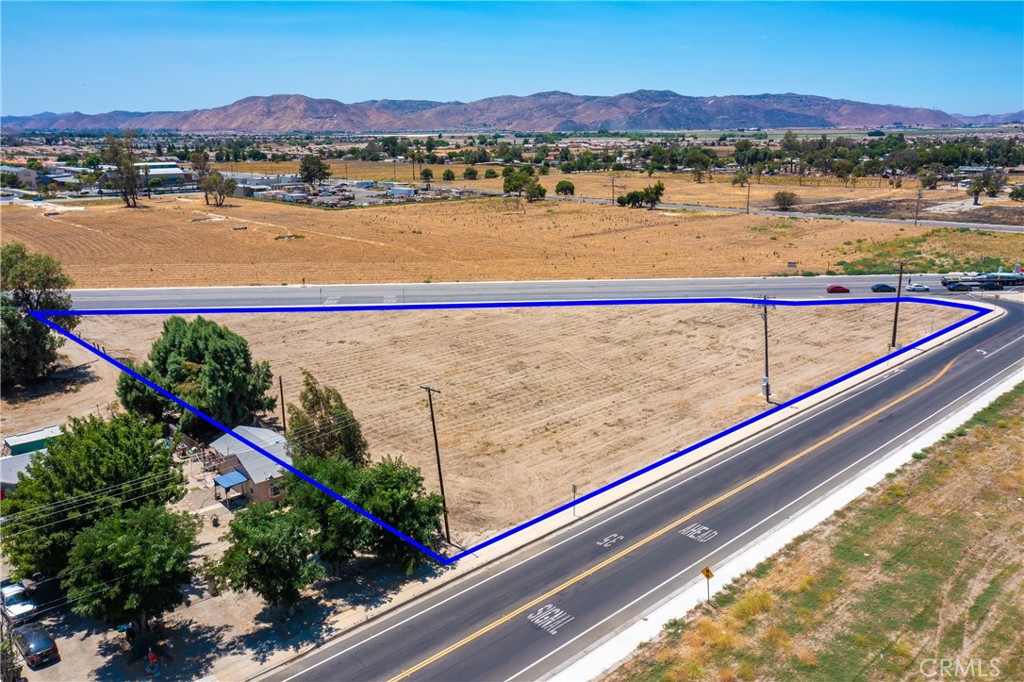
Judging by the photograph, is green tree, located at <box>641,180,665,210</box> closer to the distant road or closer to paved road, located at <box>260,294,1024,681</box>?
the distant road

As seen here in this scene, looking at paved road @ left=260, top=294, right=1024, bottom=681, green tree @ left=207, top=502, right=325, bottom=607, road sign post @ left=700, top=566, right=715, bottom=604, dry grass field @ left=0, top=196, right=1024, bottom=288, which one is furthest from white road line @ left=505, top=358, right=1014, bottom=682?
dry grass field @ left=0, top=196, right=1024, bottom=288

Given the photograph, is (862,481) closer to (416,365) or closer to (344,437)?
(344,437)

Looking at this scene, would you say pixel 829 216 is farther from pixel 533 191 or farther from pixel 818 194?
pixel 533 191

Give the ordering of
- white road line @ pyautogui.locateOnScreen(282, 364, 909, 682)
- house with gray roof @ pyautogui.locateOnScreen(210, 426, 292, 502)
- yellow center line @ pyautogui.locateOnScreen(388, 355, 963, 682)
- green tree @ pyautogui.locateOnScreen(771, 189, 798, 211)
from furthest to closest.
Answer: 1. green tree @ pyautogui.locateOnScreen(771, 189, 798, 211)
2. house with gray roof @ pyautogui.locateOnScreen(210, 426, 292, 502)
3. white road line @ pyautogui.locateOnScreen(282, 364, 909, 682)
4. yellow center line @ pyautogui.locateOnScreen(388, 355, 963, 682)

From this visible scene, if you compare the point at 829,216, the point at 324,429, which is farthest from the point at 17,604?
the point at 829,216

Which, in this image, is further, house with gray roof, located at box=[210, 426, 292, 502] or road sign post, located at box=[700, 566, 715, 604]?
house with gray roof, located at box=[210, 426, 292, 502]

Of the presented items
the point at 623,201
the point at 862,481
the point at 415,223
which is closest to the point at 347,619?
the point at 862,481

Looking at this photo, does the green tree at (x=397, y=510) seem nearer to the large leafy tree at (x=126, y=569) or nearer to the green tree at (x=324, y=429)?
the green tree at (x=324, y=429)

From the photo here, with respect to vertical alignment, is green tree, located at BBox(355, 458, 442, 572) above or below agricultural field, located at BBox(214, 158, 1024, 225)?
below
